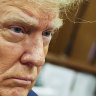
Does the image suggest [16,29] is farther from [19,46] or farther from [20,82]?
[20,82]

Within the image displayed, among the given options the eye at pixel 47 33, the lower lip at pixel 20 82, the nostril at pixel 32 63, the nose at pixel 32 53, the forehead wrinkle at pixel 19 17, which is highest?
the forehead wrinkle at pixel 19 17

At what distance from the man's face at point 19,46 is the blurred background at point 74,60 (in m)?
1.90

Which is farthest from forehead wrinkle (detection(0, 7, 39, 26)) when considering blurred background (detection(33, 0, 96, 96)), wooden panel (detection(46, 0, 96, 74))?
wooden panel (detection(46, 0, 96, 74))

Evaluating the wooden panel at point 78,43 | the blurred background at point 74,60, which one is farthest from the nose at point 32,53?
the wooden panel at point 78,43

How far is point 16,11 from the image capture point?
889 millimetres

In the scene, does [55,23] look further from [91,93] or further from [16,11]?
[91,93]

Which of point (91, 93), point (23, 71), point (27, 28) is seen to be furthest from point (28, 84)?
point (91, 93)

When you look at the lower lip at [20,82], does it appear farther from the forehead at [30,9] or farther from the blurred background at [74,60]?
the blurred background at [74,60]

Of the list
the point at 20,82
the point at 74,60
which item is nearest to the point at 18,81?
the point at 20,82

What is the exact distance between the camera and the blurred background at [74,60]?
3039 millimetres

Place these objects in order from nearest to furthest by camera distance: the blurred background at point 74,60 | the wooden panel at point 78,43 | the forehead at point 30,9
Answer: the forehead at point 30,9, the blurred background at point 74,60, the wooden panel at point 78,43

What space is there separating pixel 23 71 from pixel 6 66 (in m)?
0.05

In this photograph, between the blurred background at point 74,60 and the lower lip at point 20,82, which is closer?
the lower lip at point 20,82

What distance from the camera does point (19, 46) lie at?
3.03 feet
